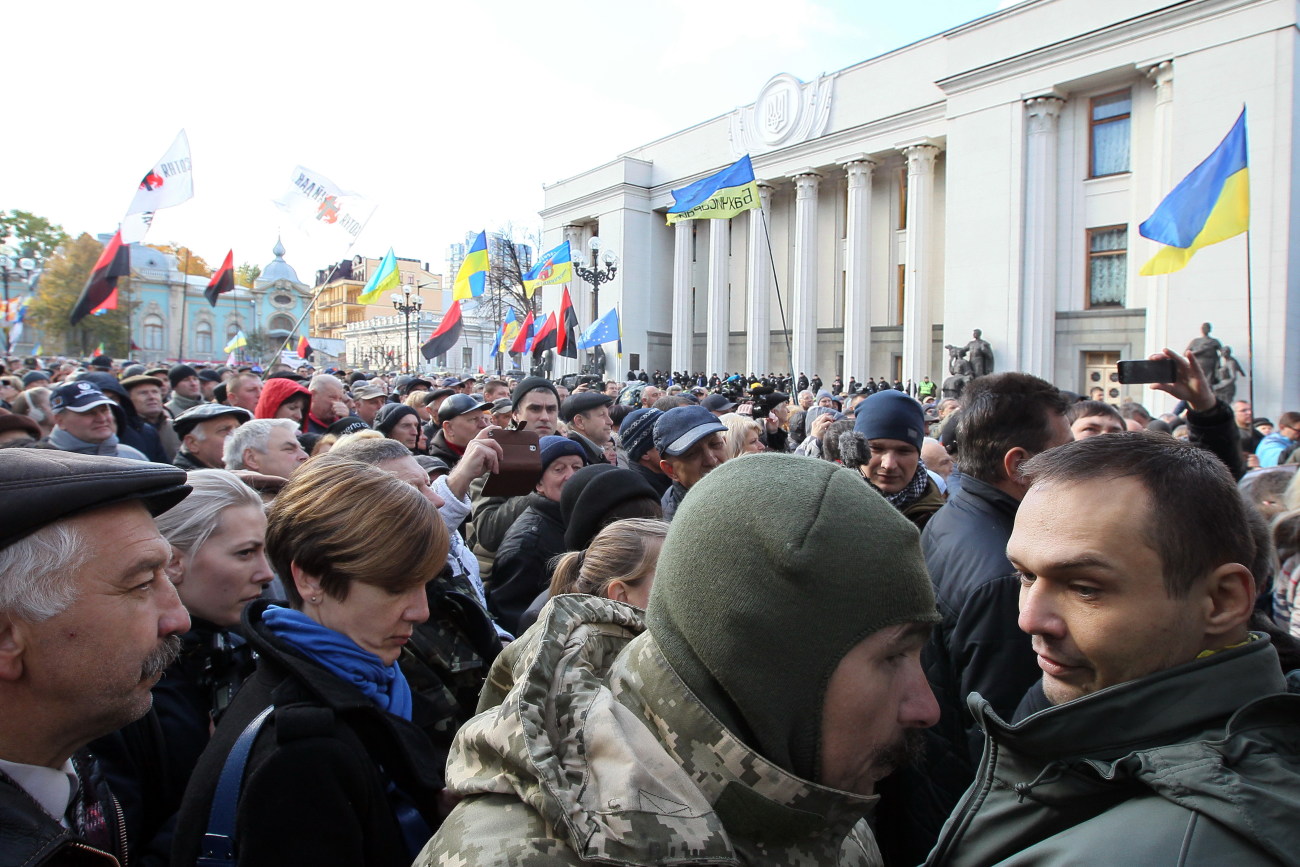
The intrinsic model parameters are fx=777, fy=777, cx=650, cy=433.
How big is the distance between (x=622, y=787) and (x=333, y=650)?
3.93 feet

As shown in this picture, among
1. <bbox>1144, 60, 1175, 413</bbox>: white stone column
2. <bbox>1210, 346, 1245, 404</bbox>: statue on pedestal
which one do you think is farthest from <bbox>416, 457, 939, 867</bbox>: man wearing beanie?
<bbox>1144, 60, 1175, 413</bbox>: white stone column

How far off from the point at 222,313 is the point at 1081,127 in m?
72.6

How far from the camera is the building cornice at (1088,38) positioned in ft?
67.8

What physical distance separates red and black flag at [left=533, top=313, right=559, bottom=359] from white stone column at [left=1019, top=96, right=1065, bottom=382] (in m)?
14.4

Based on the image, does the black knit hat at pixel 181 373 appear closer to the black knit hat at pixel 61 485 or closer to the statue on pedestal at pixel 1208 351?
the black knit hat at pixel 61 485

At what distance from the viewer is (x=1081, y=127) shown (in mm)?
24047

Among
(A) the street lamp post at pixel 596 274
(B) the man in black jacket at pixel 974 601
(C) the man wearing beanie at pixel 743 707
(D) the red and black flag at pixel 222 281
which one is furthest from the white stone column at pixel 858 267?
(C) the man wearing beanie at pixel 743 707

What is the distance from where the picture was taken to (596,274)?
2334cm

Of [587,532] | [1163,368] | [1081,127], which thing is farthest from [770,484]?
[1081,127]

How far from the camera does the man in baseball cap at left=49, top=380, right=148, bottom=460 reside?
5.47m

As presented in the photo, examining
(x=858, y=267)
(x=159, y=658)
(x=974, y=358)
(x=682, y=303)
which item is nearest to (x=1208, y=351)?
(x=974, y=358)

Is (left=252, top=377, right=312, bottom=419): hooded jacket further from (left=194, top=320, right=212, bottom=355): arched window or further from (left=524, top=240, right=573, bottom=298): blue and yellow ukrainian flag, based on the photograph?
(left=194, top=320, right=212, bottom=355): arched window

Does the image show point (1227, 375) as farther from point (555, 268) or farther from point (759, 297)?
point (759, 297)

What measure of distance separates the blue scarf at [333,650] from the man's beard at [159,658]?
0.99 ft
